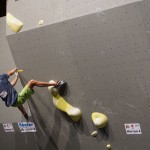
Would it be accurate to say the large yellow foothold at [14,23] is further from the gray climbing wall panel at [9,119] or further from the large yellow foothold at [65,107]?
the large yellow foothold at [65,107]

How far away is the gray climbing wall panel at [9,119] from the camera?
3250 mm

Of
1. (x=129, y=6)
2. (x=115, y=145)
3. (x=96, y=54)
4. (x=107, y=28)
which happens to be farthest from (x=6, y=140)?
(x=129, y=6)

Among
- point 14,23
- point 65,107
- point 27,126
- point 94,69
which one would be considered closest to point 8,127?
point 27,126

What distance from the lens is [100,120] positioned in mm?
2607

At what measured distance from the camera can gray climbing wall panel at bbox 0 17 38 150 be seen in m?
3.25

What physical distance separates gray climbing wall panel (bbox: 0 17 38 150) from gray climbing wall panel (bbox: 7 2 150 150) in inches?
17.4

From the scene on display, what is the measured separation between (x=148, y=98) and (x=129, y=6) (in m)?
0.71

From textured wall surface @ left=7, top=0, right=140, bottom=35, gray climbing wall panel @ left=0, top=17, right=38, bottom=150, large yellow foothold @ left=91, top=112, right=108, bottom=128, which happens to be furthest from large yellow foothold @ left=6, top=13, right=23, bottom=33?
large yellow foothold @ left=91, top=112, right=108, bottom=128

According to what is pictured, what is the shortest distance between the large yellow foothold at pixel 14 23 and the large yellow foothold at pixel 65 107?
55 cm

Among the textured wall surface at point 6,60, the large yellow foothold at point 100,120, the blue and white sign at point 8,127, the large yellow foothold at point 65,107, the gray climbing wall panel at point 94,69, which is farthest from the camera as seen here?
the blue and white sign at point 8,127

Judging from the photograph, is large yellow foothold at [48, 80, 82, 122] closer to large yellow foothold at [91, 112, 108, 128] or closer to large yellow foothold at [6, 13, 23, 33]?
large yellow foothold at [91, 112, 108, 128]

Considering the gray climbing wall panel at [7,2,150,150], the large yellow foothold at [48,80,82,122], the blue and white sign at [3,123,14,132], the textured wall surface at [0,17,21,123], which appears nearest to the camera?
the gray climbing wall panel at [7,2,150,150]

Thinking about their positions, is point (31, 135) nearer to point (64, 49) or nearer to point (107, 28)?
point (64, 49)

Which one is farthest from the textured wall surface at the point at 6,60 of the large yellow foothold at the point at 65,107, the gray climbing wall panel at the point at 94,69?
the large yellow foothold at the point at 65,107
